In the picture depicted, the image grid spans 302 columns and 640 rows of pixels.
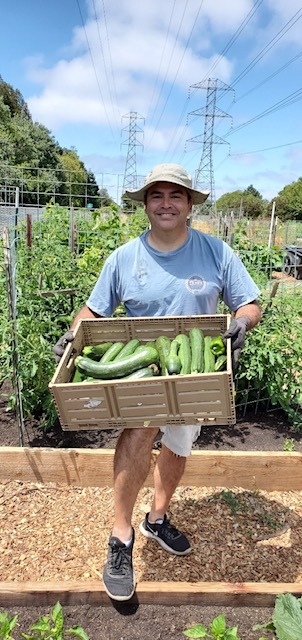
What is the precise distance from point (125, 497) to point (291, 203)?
74964 mm

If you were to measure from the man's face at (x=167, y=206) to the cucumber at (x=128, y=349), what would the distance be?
0.61 m

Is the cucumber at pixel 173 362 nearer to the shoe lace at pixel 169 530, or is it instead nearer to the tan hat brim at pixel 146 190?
the tan hat brim at pixel 146 190

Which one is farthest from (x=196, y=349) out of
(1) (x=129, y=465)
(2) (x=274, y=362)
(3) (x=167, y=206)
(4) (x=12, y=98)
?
(4) (x=12, y=98)

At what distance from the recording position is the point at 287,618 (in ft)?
6.16

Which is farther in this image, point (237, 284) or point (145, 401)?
point (237, 284)

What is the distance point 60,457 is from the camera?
131 inches

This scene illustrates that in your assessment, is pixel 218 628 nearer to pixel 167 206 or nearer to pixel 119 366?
pixel 119 366

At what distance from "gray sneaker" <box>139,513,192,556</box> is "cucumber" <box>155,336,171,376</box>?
1.18m

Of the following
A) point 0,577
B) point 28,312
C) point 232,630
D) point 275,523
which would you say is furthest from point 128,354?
point 28,312

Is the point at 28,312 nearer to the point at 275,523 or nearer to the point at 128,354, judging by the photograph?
the point at 128,354

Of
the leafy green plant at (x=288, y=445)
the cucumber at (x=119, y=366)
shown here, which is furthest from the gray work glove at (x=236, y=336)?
the leafy green plant at (x=288, y=445)

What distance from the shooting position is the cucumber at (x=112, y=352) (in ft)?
7.71

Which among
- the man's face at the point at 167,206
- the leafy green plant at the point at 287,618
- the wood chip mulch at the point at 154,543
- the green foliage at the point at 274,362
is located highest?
the man's face at the point at 167,206

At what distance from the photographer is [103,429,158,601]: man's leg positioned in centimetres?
233
